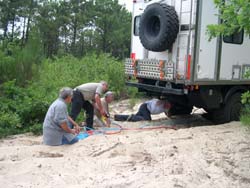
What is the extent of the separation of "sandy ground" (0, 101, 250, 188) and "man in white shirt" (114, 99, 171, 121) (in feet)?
6.09

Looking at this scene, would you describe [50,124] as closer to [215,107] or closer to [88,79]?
[215,107]

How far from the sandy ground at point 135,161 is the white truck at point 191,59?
1.11 meters

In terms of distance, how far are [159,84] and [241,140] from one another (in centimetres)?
262

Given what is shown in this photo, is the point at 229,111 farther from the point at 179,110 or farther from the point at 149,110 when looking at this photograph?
the point at 149,110

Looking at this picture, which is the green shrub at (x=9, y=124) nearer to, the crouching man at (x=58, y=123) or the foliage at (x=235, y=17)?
the crouching man at (x=58, y=123)

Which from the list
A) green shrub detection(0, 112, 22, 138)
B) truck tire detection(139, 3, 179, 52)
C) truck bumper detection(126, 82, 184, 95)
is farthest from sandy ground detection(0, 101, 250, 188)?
truck tire detection(139, 3, 179, 52)

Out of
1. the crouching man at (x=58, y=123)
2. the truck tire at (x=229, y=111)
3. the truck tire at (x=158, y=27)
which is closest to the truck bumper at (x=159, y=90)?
the truck tire at (x=158, y=27)

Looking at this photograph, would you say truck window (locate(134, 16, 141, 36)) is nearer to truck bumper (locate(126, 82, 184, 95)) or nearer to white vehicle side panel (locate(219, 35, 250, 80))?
truck bumper (locate(126, 82, 184, 95))

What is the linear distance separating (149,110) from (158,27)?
6.61ft

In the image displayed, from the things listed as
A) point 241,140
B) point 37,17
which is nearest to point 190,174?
point 241,140

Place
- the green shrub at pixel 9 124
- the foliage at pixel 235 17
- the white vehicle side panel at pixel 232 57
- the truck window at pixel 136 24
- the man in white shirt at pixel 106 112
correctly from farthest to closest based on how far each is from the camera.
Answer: the truck window at pixel 136 24, the man in white shirt at pixel 106 112, the white vehicle side panel at pixel 232 57, the green shrub at pixel 9 124, the foliage at pixel 235 17

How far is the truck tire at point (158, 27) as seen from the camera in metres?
7.85

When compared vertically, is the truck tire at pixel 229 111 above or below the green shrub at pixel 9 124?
above

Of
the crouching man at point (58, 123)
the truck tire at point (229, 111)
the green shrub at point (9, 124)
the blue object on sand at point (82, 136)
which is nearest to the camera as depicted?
the crouching man at point (58, 123)
